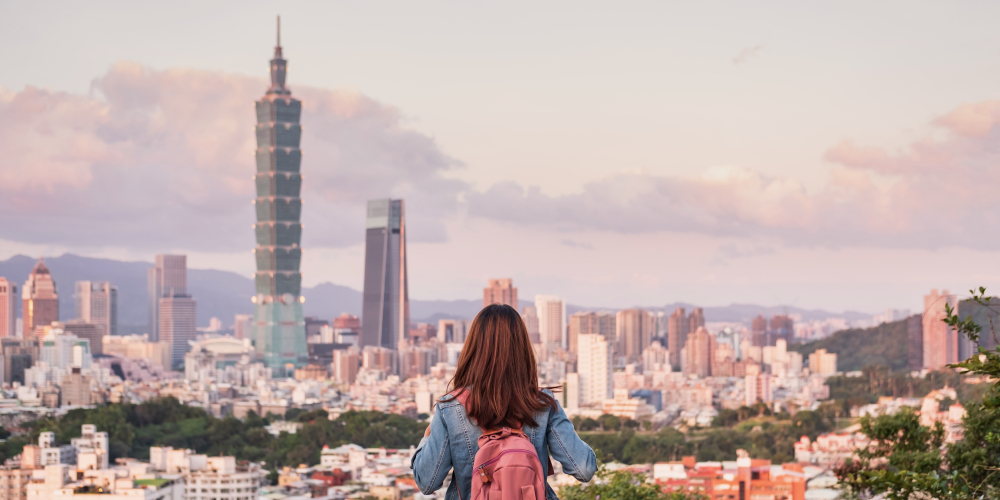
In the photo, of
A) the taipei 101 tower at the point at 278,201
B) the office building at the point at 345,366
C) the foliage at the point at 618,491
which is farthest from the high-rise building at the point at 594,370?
the foliage at the point at 618,491

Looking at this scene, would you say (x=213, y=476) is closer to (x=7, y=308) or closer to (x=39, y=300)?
(x=7, y=308)

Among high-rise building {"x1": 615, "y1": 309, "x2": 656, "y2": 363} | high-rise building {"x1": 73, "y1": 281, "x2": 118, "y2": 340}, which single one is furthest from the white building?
high-rise building {"x1": 73, "y1": 281, "x2": 118, "y2": 340}

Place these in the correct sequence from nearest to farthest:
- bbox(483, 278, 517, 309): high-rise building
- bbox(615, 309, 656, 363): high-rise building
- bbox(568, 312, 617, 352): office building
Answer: bbox(483, 278, 517, 309): high-rise building, bbox(568, 312, 617, 352): office building, bbox(615, 309, 656, 363): high-rise building

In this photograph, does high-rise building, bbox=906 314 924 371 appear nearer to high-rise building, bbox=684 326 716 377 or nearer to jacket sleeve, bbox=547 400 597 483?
high-rise building, bbox=684 326 716 377

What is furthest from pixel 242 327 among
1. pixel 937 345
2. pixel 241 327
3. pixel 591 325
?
pixel 937 345

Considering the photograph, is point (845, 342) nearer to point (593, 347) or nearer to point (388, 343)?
point (593, 347)

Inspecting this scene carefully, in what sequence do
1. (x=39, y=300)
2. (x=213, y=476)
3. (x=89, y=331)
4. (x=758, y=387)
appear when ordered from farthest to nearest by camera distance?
1. (x=89, y=331)
2. (x=39, y=300)
3. (x=758, y=387)
4. (x=213, y=476)
